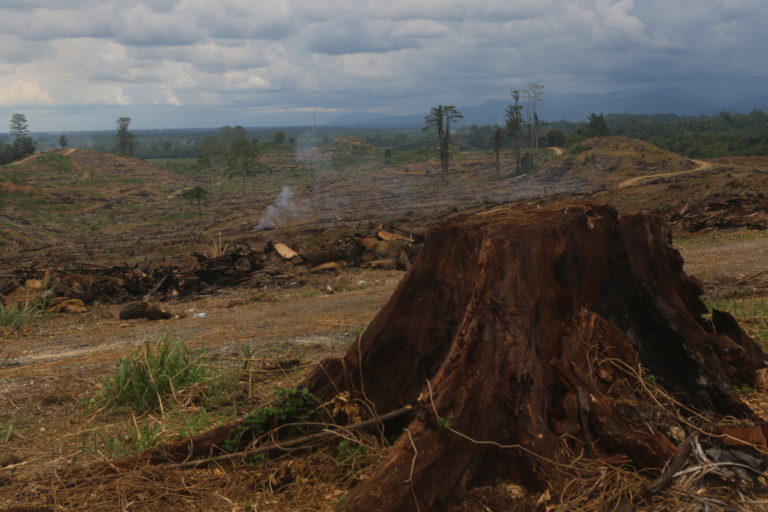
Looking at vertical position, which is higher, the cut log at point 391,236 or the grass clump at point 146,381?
the grass clump at point 146,381

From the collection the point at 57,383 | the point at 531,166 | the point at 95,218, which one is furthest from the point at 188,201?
the point at 57,383

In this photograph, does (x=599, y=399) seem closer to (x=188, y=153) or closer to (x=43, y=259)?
(x=43, y=259)

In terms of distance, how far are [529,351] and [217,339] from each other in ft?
20.5

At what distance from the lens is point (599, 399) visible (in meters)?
3.55

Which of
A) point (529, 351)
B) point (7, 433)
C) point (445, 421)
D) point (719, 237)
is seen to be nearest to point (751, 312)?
point (529, 351)

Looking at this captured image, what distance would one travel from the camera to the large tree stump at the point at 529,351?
3309 millimetres

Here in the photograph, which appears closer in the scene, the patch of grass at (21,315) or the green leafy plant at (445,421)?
the green leafy plant at (445,421)

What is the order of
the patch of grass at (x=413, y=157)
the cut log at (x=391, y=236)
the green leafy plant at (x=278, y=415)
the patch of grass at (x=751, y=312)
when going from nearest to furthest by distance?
the green leafy plant at (x=278, y=415)
the patch of grass at (x=751, y=312)
the cut log at (x=391, y=236)
the patch of grass at (x=413, y=157)

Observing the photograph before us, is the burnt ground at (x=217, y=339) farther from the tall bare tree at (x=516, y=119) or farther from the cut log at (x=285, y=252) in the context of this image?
the tall bare tree at (x=516, y=119)

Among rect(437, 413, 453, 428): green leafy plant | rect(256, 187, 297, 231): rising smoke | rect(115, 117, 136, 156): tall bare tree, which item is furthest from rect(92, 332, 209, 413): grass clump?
rect(115, 117, 136, 156): tall bare tree

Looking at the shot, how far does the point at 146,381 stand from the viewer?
19.2 feet

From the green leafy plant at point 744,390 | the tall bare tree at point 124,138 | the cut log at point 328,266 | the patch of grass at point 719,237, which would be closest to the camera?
the green leafy plant at point 744,390

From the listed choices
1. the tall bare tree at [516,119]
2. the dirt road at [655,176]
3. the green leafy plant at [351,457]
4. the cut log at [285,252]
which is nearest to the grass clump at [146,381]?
the green leafy plant at [351,457]

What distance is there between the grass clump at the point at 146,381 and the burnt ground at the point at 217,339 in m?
0.18
